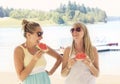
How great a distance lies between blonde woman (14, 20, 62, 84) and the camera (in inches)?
73.0

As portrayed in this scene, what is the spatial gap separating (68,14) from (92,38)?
37cm

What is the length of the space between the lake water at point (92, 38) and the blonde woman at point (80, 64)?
58 cm

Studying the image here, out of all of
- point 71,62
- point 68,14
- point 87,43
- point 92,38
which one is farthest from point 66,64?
point 68,14

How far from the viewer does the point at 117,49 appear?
2.65m

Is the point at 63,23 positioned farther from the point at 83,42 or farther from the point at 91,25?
the point at 83,42

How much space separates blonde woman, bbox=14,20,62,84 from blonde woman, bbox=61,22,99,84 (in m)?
0.18

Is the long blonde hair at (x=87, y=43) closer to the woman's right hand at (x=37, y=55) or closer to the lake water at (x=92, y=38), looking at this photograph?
the woman's right hand at (x=37, y=55)

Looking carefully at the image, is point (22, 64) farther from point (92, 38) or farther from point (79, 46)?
point (92, 38)

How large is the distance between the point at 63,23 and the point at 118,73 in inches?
31.5

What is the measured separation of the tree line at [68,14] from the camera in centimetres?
267

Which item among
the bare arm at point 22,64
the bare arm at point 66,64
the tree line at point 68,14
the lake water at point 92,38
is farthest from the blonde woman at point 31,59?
the tree line at point 68,14

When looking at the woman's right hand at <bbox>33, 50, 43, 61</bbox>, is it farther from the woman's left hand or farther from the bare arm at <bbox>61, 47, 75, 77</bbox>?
the woman's left hand

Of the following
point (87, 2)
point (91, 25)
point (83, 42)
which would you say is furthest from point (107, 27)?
point (83, 42)

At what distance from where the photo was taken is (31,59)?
1.86 metres
